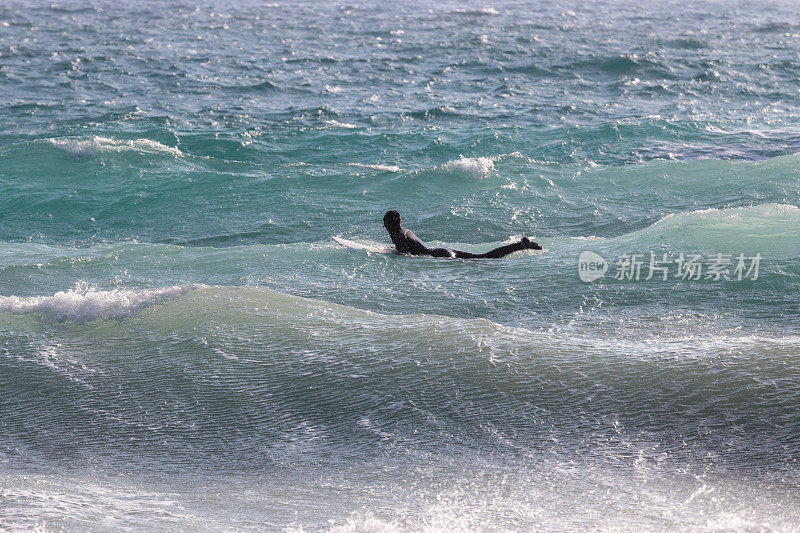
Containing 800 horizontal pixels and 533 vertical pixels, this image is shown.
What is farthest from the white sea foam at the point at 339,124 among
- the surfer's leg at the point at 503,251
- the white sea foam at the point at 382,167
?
the surfer's leg at the point at 503,251

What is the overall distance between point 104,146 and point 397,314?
39.1 ft

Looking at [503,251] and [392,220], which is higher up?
[392,220]

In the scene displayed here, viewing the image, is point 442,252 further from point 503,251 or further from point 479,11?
point 479,11

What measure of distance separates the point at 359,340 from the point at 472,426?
1.85m

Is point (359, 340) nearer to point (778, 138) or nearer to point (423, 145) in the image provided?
point (423, 145)

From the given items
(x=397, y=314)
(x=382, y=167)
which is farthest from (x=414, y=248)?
(x=382, y=167)

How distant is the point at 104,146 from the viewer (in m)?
18.5

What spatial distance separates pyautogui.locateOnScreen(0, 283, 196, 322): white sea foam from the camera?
29.2 ft

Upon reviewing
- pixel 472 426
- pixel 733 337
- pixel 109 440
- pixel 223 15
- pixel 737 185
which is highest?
pixel 223 15

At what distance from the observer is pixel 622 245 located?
11102mm

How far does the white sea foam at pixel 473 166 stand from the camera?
1633cm

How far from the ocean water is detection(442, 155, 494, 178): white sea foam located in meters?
0.08

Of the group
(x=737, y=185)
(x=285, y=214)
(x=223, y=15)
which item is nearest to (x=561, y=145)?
(x=737, y=185)

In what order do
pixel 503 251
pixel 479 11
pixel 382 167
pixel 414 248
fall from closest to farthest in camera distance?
1. pixel 503 251
2. pixel 414 248
3. pixel 382 167
4. pixel 479 11
